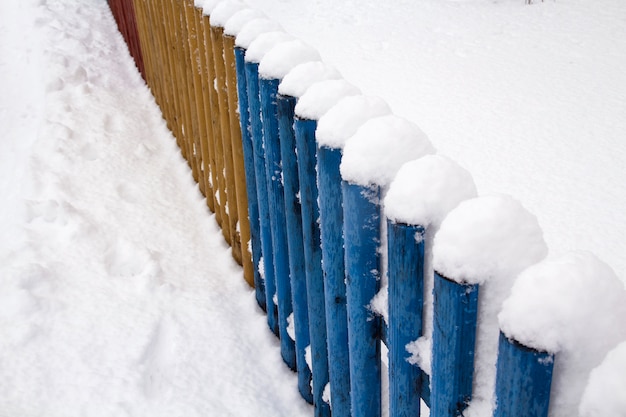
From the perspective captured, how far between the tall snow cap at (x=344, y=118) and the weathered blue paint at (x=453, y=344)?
1.51 ft

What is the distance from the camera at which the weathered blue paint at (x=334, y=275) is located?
4.38 ft

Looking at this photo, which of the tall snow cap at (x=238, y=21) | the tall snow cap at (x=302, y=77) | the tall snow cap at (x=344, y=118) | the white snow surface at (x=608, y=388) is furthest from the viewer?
the tall snow cap at (x=238, y=21)

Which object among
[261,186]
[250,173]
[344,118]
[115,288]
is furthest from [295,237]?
[115,288]

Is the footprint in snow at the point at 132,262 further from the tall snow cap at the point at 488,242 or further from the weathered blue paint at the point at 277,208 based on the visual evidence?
the tall snow cap at the point at 488,242

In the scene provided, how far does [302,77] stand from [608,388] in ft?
3.59

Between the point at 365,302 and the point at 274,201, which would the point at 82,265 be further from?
the point at 365,302

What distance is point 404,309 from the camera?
3.70 feet

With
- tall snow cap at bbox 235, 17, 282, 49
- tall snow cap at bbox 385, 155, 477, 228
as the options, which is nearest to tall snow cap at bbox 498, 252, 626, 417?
tall snow cap at bbox 385, 155, 477, 228

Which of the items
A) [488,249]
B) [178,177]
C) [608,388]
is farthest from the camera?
[178,177]

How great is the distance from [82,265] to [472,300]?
186 cm

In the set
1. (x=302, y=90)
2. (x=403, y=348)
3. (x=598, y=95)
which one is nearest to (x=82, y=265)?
(x=302, y=90)

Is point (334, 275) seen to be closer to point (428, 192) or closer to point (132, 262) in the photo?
point (428, 192)

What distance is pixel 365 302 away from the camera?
1330 mm

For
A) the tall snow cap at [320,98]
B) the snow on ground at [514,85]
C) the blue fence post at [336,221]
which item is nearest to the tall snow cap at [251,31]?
the tall snow cap at [320,98]
